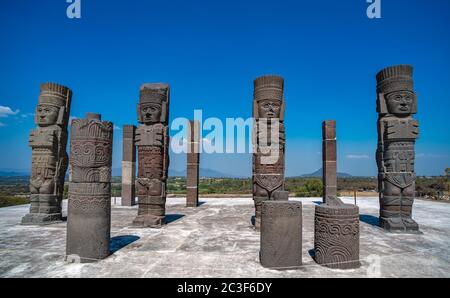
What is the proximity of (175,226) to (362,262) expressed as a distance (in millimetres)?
5769


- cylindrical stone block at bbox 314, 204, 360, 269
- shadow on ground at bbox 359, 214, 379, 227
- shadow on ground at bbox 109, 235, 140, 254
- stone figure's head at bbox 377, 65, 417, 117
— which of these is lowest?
shadow on ground at bbox 359, 214, 379, 227

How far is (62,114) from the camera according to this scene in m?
9.52

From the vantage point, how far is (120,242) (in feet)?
22.5

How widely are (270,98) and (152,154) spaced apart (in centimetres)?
438

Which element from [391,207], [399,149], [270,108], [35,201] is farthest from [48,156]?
[399,149]

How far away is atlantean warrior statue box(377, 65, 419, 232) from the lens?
27.0 feet

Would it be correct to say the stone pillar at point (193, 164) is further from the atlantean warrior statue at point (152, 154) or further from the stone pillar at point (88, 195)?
the stone pillar at point (88, 195)

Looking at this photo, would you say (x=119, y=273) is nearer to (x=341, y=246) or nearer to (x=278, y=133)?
(x=341, y=246)

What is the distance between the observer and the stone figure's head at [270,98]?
28.5ft

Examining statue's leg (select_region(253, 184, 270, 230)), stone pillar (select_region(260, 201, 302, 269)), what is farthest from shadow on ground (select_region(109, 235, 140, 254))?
statue's leg (select_region(253, 184, 270, 230))

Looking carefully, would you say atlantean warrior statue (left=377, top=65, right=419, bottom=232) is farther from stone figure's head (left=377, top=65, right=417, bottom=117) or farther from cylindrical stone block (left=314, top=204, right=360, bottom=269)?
cylindrical stone block (left=314, top=204, right=360, bottom=269)

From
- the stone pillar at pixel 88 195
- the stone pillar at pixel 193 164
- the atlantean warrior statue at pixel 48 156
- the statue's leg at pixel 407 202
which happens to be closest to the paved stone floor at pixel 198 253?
the stone pillar at pixel 88 195

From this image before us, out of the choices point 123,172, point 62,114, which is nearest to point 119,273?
point 62,114

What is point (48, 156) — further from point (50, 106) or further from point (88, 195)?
point (88, 195)
